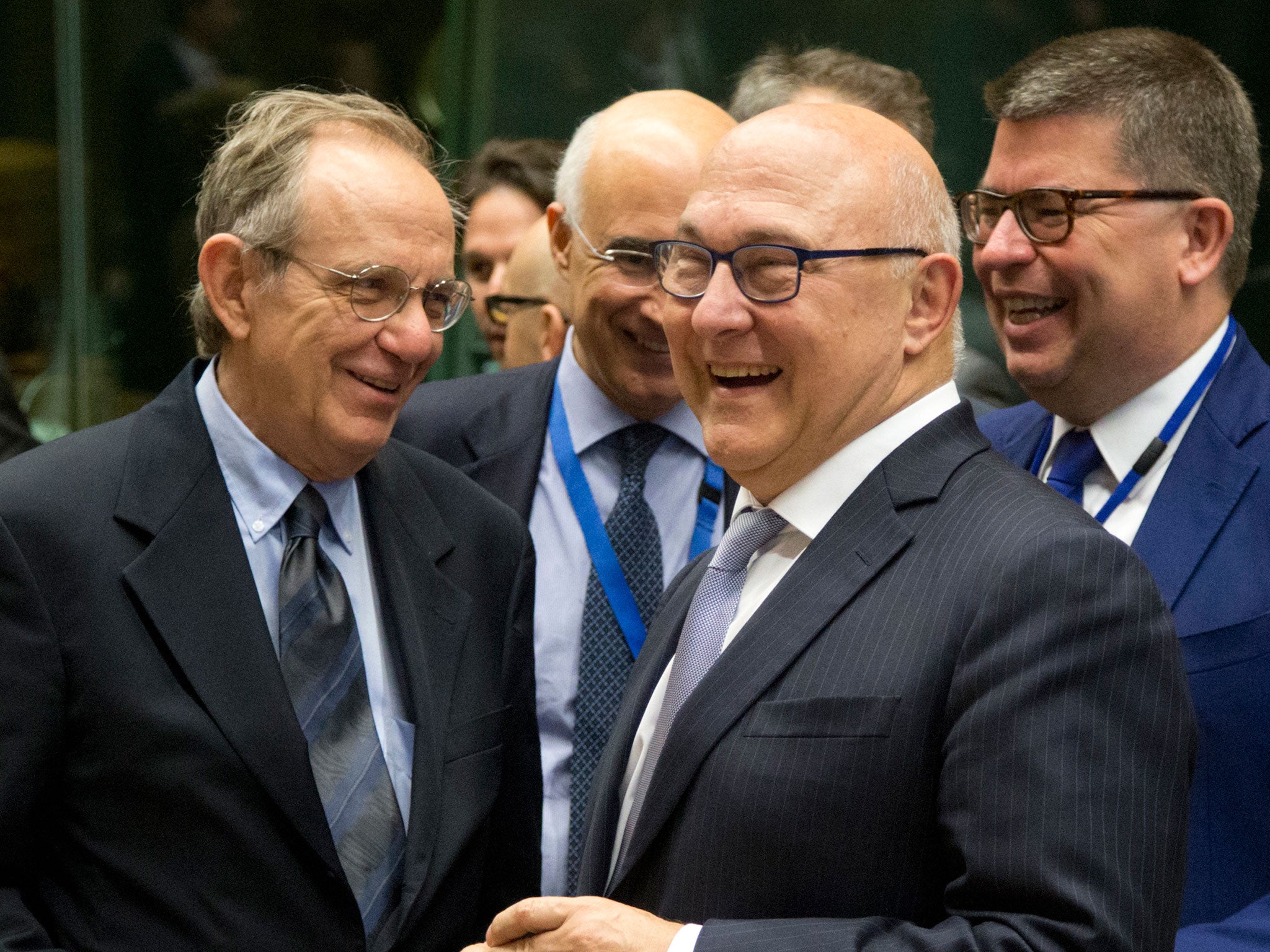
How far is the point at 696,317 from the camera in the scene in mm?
2018

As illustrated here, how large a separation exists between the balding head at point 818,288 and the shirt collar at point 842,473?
0.02 m

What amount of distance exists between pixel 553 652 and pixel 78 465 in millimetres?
1042

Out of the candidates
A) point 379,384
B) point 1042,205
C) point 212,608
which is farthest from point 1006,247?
point 212,608

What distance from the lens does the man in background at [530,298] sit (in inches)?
161

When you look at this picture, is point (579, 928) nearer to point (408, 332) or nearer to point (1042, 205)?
point (408, 332)

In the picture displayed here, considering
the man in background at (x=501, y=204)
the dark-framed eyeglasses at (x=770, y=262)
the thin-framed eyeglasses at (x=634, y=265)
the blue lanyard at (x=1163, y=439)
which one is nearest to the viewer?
the dark-framed eyeglasses at (x=770, y=262)

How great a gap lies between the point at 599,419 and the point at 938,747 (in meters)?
1.52

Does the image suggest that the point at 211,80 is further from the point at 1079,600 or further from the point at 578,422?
the point at 1079,600

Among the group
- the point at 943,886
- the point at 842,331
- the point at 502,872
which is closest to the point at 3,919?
the point at 502,872

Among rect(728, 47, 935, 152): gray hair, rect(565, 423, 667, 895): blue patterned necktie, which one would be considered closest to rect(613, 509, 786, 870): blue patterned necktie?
rect(565, 423, 667, 895): blue patterned necktie

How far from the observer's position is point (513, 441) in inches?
122

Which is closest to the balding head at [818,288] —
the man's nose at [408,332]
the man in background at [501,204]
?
the man's nose at [408,332]

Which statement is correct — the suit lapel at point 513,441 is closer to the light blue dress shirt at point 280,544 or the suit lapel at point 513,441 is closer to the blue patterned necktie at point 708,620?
the light blue dress shirt at point 280,544

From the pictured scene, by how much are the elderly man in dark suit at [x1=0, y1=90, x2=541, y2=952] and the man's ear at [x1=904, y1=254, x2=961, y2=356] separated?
32.0 inches
